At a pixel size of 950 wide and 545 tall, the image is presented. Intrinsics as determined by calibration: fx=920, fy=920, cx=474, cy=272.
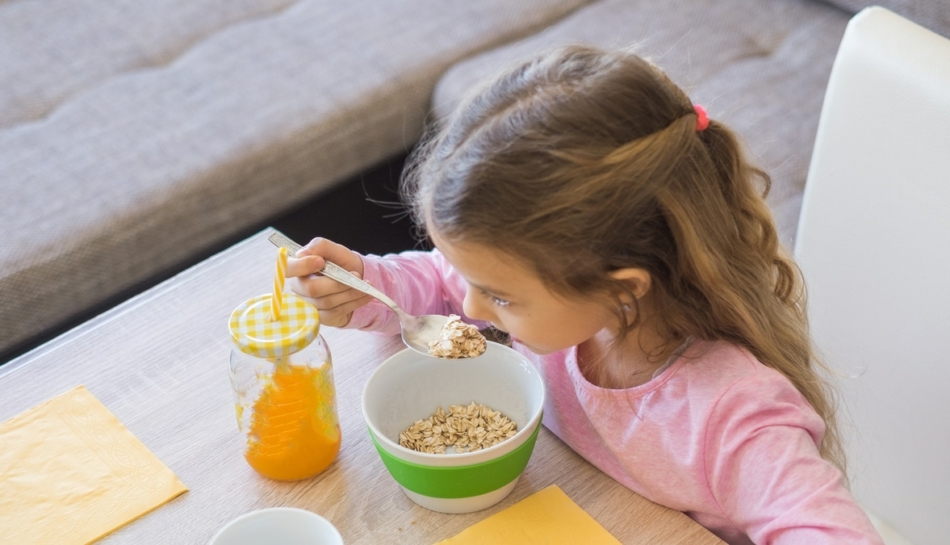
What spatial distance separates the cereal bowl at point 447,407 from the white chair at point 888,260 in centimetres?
45

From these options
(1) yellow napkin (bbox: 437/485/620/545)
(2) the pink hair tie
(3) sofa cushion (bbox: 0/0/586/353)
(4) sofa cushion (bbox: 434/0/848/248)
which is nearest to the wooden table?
(1) yellow napkin (bbox: 437/485/620/545)

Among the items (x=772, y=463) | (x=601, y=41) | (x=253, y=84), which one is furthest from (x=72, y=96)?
(x=772, y=463)

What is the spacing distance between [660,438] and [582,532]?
131mm

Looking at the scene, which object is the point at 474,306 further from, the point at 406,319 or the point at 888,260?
the point at 888,260

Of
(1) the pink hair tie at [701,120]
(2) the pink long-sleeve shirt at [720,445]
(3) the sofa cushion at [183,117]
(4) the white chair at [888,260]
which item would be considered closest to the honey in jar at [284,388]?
(2) the pink long-sleeve shirt at [720,445]

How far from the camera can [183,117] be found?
5.55 ft

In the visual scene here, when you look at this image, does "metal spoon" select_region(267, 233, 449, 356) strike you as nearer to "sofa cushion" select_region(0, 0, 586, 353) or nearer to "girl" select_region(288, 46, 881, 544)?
"girl" select_region(288, 46, 881, 544)

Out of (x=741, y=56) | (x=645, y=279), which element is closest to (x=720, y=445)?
(x=645, y=279)

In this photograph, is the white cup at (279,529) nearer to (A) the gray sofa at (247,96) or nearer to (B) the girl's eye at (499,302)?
(B) the girl's eye at (499,302)

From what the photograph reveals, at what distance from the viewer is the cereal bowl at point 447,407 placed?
81 cm

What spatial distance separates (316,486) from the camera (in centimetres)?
87

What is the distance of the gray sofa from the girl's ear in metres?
0.68

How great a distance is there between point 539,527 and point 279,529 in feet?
0.76

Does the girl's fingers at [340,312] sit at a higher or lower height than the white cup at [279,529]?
lower
